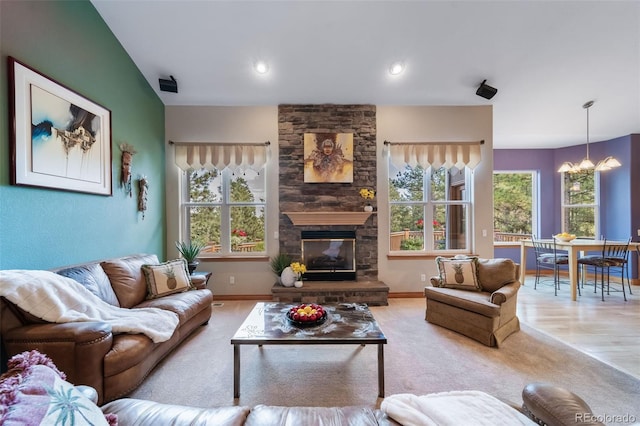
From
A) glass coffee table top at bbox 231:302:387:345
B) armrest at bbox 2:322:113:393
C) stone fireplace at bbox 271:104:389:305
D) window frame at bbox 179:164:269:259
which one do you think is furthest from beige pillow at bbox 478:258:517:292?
armrest at bbox 2:322:113:393

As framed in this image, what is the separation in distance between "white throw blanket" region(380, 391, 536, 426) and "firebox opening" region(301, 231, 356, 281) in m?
3.10

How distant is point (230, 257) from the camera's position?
4.35 metres

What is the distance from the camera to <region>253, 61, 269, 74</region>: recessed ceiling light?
142 inches

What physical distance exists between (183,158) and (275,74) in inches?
77.3

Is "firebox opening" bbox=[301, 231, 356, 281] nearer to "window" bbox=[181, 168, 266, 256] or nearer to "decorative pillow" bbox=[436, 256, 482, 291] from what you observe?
"window" bbox=[181, 168, 266, 256]

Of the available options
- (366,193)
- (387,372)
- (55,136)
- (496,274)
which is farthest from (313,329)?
(55,136)

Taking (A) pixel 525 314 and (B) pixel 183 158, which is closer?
(A) pixel 525 314

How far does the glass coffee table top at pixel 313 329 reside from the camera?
2.00 meters

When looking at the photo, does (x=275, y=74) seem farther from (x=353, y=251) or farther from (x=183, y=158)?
(x=353, y=251)

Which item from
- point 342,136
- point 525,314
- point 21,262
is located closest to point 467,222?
point 525,314

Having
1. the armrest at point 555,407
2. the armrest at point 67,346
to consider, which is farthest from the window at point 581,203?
the armrest at point 67,346

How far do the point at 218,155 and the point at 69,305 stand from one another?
284cm

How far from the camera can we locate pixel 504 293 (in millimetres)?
2807

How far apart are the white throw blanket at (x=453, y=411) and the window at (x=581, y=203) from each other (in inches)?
254
